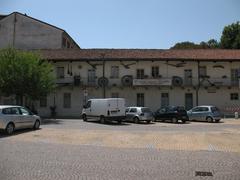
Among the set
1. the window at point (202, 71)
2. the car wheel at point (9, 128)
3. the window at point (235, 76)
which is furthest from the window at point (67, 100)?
the car wheel at point (9, 128)

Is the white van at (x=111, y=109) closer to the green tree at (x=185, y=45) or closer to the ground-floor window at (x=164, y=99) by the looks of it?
the ground-floor window at (x=164, y=99)

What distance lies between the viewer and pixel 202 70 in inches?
1683

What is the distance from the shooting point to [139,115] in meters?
31.1

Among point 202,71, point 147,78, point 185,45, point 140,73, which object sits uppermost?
point 185,45

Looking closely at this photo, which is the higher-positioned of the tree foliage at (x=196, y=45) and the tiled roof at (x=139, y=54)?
the tree foliage at (x=196, y=45)

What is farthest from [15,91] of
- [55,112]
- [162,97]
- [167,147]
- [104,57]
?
[167,147]

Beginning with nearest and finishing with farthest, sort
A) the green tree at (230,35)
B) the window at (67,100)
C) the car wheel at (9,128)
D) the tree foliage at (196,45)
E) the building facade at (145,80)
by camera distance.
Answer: the car wheel at (9,128), the building facade at (145,80), the window at (67,100), the green tree at (230,35), the tree foliage at (196,45)

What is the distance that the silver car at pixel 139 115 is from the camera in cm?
3097

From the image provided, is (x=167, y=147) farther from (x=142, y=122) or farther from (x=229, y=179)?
(x=142, y=122)

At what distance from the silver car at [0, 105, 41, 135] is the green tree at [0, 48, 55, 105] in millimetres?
9709

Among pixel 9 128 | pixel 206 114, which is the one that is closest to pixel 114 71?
pixel 206 114

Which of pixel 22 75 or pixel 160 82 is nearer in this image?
pixel 22 75

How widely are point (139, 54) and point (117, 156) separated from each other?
31459 millimetres

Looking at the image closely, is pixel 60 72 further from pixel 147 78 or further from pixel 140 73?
pixel 147 78
